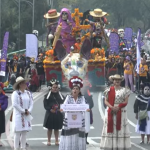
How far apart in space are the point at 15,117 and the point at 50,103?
1.70 m

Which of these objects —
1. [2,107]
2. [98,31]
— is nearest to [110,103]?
[2,107]

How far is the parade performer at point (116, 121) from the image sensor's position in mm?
13422

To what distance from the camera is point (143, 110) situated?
15.7 m

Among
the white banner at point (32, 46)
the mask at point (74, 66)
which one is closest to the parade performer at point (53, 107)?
the mask at point (74, 66)

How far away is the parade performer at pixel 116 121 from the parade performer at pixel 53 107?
1.87 meters

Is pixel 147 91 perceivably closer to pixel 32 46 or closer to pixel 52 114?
pixel 52 114

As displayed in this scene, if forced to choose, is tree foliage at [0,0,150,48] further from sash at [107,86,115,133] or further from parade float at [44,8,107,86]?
sash at [107,86,115,133]

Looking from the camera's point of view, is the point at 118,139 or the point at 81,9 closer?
the point at 118,139

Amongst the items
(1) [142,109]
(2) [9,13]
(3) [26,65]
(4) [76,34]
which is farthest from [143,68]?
(2) [9,13]

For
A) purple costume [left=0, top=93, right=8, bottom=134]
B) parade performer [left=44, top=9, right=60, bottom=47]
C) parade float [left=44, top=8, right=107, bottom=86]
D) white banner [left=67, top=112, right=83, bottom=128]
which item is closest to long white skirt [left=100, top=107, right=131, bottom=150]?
white banner [left=67, top=112, right=83, bottom=128]

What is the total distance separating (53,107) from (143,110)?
2157 mm

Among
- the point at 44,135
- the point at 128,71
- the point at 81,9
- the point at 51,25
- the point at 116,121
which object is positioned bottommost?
the point at 44,135

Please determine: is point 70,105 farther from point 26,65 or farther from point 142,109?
point 26,65

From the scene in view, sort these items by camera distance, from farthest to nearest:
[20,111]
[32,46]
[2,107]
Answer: [32,46]
[2,107]
[20,111]
